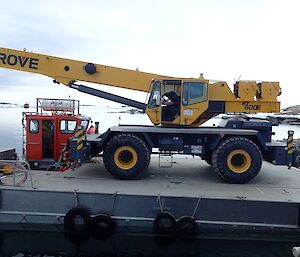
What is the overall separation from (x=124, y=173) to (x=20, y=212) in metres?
2.81

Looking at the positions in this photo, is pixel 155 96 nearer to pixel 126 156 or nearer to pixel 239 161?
pixel 126 156

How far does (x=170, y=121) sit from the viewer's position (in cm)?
1030

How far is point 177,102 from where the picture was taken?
10344mm

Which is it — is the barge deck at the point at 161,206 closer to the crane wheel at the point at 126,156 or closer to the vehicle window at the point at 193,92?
the crane wheel at the point at 126,156

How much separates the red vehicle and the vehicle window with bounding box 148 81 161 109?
8.85 ft

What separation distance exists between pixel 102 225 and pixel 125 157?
2.06 metres

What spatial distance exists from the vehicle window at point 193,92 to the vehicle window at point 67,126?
4024mm

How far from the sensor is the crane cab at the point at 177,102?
396 inches

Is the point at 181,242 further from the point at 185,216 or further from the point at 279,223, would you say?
the point at 279,223

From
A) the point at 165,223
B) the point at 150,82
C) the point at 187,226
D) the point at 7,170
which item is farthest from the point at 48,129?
the point at 187,226

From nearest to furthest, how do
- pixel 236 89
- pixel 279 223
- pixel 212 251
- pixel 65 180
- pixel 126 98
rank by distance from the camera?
1. pixel 279 223
2. pixel 212 251
3. pixel 65 180
4. pixel 236 89
5. pixel 126 98

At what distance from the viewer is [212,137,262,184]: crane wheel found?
31.7 ft

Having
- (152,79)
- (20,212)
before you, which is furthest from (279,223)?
(20,212)

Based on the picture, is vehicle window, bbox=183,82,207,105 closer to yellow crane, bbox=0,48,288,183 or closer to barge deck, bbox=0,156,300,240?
yellow crane, bbox=0,48,288,183
